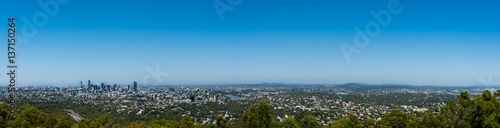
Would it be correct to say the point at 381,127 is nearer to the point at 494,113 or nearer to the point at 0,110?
the point at 494,113

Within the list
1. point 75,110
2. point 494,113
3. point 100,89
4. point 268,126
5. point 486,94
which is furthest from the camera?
point 100,89

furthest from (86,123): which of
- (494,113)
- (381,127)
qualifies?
(494,113)

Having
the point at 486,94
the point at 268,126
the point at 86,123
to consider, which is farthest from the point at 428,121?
the point at 86,123

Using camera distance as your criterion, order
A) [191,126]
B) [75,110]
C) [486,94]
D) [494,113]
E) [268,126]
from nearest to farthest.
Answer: [494,113]
[486,94]
[268,126]
[191,126]
[75,110]

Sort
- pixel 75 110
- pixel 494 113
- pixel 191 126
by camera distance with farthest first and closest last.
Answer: pixel 75 110, pixel 191 126, pixel 494 113

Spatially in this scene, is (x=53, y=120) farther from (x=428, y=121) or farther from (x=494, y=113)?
(x=494, y=113)

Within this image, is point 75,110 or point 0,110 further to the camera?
point 75,110

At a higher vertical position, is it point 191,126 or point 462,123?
point 462,123

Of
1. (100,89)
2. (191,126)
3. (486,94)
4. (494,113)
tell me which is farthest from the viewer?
(100,89)

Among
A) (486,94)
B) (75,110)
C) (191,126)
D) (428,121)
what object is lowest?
(75,110)
